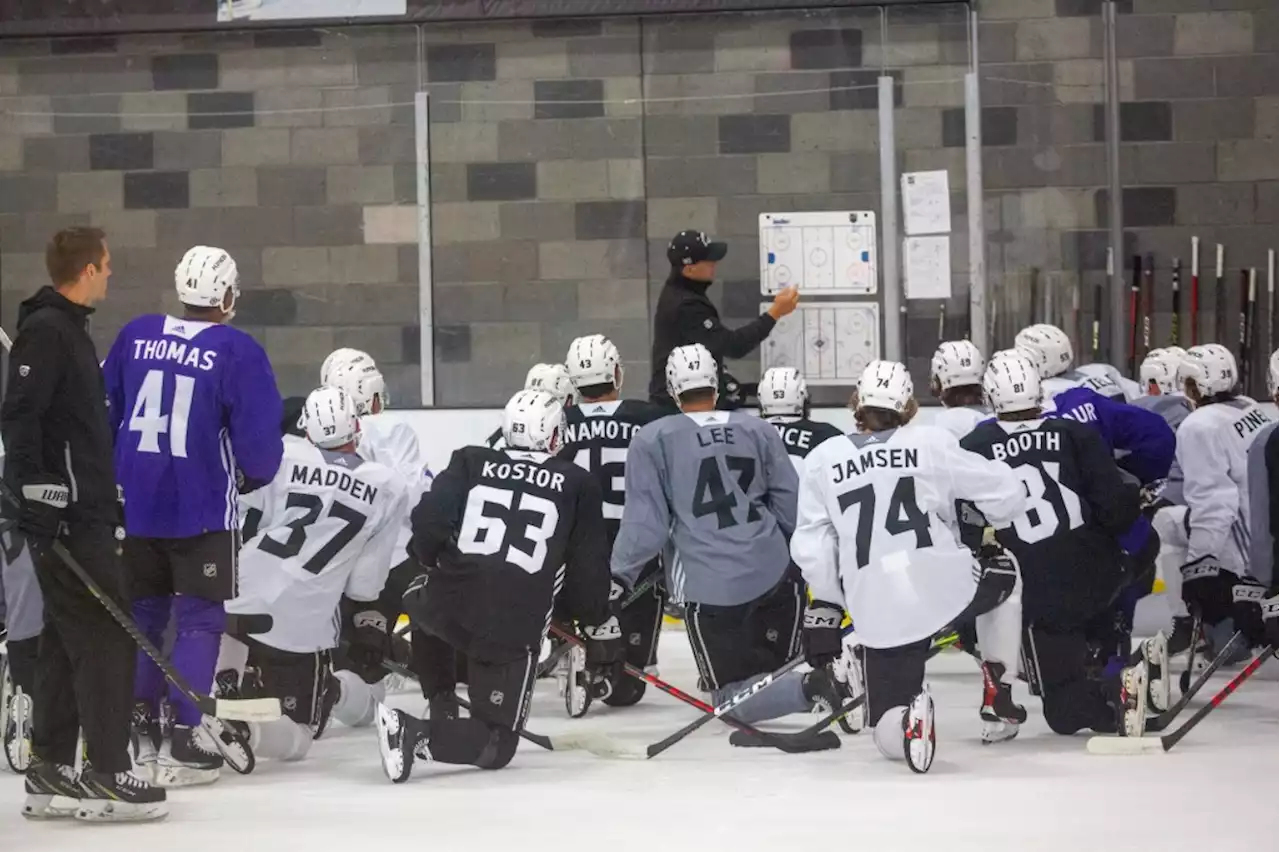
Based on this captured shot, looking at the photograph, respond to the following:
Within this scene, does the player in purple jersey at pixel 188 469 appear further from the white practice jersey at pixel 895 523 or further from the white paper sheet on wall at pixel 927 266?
the white paper sheet on wall at pixel 927 266

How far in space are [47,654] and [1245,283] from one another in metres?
5.96

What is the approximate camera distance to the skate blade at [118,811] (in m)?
4.07

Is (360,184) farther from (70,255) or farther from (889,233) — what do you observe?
(70,255)

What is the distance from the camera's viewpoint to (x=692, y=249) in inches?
291

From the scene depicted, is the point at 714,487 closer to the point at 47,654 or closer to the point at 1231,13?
the point at 47,654

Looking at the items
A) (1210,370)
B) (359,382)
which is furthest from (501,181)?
(1210,370)

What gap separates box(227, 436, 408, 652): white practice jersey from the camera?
511 centimetres

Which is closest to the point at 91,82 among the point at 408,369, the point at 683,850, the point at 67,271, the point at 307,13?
the point at 307,13

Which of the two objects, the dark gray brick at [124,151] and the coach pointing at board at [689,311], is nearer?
the coach pointing at board at [689,311]

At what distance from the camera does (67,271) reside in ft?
13.6

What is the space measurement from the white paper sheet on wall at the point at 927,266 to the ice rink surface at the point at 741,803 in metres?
3.15

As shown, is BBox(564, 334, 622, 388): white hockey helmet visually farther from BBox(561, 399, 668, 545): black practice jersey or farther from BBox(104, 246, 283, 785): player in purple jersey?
BBox(104, 246, 283, 785): player in purple jersey

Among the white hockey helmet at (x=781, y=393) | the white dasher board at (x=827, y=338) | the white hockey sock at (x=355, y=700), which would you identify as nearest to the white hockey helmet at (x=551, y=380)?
the white hockey helmet at (x=781, y=393)

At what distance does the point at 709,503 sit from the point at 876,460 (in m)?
0.63
